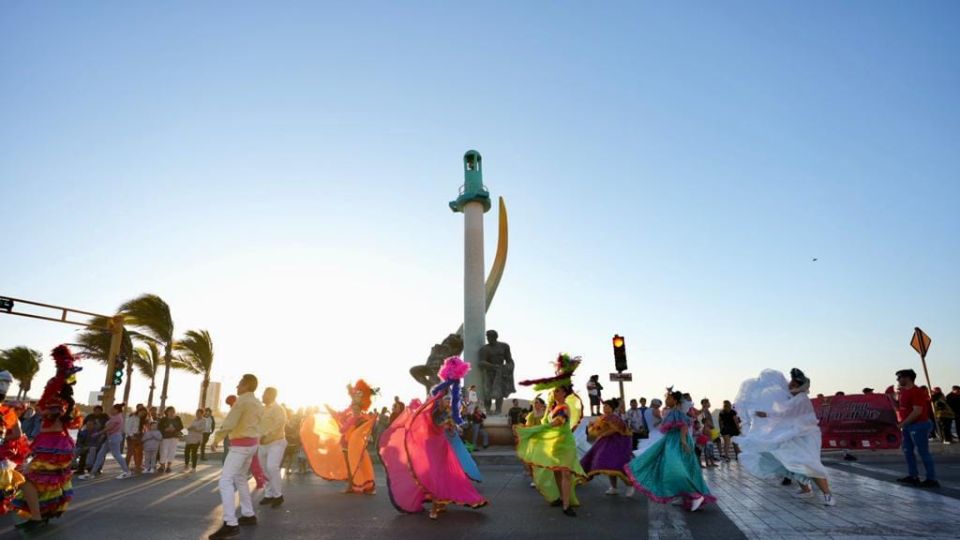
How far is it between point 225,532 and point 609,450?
5559 millimetres

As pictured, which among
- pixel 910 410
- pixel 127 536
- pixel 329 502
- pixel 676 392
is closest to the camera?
pixel 127 536

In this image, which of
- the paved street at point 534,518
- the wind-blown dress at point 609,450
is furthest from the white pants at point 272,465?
the wind-blown dress at point 609,450

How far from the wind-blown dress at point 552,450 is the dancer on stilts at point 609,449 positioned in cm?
83

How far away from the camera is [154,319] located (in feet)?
80.7

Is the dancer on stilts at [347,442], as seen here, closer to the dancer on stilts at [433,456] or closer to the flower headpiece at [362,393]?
the flower headpiece at [362,393]

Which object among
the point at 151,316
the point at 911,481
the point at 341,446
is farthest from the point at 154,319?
→ the point at 911,481

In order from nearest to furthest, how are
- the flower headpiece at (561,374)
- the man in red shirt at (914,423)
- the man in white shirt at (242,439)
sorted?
the man in white shirt at (242,439), the flower headpiece at (561,374), the man in red shirt at (914,423)

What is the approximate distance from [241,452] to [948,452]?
17580mm

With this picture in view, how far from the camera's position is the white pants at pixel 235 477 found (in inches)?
240

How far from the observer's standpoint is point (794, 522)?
629 centimetres

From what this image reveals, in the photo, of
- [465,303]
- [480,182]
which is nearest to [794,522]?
[465,303]

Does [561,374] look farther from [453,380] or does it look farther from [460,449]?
[460,449]

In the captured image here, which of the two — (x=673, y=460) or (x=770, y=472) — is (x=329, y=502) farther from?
(x=770, y=472)

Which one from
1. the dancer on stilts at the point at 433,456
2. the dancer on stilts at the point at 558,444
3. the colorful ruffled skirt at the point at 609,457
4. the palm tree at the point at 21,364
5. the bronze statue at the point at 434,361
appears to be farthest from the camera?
the palm tree at the point at 21,364
